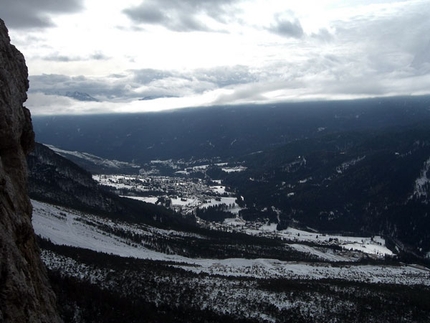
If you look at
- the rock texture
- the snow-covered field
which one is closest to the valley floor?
the snow-covered field

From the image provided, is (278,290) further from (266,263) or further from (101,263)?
(266,263)

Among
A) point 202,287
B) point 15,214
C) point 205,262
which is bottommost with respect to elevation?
point 205,262

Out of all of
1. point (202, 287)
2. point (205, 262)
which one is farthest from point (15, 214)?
point (205, 262)

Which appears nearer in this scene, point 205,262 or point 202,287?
point 202,287

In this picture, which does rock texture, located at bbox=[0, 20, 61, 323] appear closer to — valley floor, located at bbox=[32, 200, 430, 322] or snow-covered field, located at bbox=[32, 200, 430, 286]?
valley floor, located at bbox=[32, 200, 430, 322]

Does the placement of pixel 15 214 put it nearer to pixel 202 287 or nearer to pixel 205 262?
pixel 202 287

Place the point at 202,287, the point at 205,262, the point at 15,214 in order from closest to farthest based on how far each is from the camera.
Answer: the point at 15,214 → the point at 202,287 → the point at 205,262

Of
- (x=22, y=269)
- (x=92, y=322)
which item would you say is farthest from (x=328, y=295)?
(x=22, y=269)

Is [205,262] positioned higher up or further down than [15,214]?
further down
